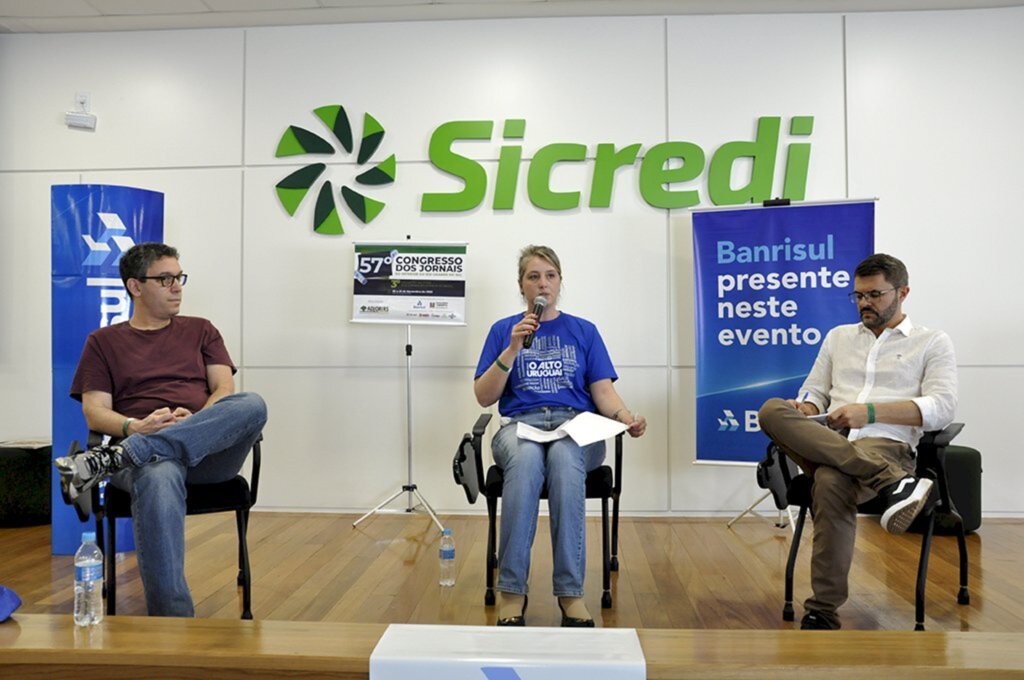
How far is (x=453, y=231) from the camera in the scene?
4715 millimetres

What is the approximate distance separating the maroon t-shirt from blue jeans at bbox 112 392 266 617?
284mm

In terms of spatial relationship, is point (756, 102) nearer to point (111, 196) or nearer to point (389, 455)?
point (389, 455)

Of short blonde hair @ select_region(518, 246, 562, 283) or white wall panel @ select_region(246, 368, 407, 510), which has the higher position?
short blonde hair @ select_region(518, 246, 562, 283)

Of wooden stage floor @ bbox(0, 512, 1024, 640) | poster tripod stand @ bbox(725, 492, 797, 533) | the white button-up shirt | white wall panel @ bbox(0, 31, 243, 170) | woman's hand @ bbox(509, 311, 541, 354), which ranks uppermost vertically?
white wall panel @ bbox(0, 31, 243, 170)

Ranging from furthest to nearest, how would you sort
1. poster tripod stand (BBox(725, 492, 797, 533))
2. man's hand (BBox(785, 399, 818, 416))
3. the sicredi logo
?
the sicredi logo → poster tripod stand (BBox(725, 492, 797, 533)) → man's hand (BBox(785, 399, 818, 416))

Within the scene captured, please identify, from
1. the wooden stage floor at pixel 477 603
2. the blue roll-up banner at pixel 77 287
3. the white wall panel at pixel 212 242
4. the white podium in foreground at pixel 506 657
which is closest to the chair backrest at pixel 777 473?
the wooden stage floor at pixel 477 603

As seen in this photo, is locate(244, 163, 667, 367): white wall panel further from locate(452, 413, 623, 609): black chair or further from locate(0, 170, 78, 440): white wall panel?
locate(452, 413, 623, 609): black chair

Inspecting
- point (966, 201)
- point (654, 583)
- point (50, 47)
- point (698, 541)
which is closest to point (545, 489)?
point (654, 583)

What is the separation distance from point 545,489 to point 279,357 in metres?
2.47

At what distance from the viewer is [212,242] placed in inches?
189

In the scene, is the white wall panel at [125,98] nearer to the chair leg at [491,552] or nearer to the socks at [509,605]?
the chair leg at [491,552]

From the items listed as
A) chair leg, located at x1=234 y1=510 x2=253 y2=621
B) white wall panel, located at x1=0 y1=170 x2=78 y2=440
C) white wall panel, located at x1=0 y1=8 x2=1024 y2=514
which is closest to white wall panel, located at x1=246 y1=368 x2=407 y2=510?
white wall panel, located at x1=0 y1=8 x2=1024 y2=514

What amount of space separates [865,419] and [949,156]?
2.59m

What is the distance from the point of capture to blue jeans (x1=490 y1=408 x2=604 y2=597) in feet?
9.00
